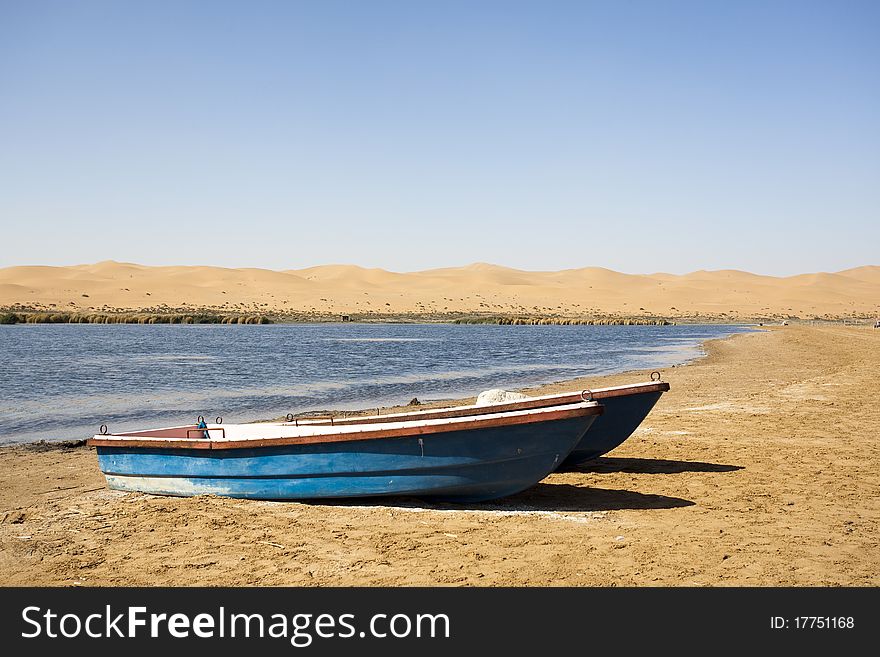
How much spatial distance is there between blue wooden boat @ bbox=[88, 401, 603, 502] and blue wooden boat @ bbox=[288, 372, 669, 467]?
150 centimetres

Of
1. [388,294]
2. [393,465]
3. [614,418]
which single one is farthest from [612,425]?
[388,294]

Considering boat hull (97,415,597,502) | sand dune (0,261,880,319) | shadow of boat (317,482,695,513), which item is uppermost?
sand dune (0,261,880,319)

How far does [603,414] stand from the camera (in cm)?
1016

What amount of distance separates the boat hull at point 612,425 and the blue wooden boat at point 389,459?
2.13 metres

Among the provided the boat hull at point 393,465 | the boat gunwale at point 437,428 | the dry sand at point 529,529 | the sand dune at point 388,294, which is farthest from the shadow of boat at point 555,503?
the sand dune at point 388,294

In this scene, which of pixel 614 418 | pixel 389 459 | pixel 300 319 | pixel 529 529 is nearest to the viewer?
pixel 529 529

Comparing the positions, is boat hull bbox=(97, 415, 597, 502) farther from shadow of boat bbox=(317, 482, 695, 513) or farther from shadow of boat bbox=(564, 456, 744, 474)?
shadow of boat bbox=(564, 456, 744, 474)

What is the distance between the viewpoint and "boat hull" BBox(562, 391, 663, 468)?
10.4 m

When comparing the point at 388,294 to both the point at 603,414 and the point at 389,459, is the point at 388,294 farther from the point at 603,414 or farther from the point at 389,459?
the point at 389,459

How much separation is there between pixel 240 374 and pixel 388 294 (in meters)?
100

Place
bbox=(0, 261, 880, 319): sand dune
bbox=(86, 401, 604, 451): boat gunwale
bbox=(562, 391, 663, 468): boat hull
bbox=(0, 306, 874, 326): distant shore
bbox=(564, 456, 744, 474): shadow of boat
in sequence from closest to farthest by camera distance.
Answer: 1. bbox=(86, 401, 604, 451): boat gunwale
2. bbox=(564, 456, 744, 474): shadow of boat
3. bbox=(562, 391, 663, 468): boat hull
4. bbox=(0, 306, 874, 326): distant shore
5. bbox=(0, 261, 880, 319): sand dune

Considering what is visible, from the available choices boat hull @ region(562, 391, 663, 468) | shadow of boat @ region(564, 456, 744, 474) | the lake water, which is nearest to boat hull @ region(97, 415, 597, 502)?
boat hull @ region(562, 391, 663, 468)
